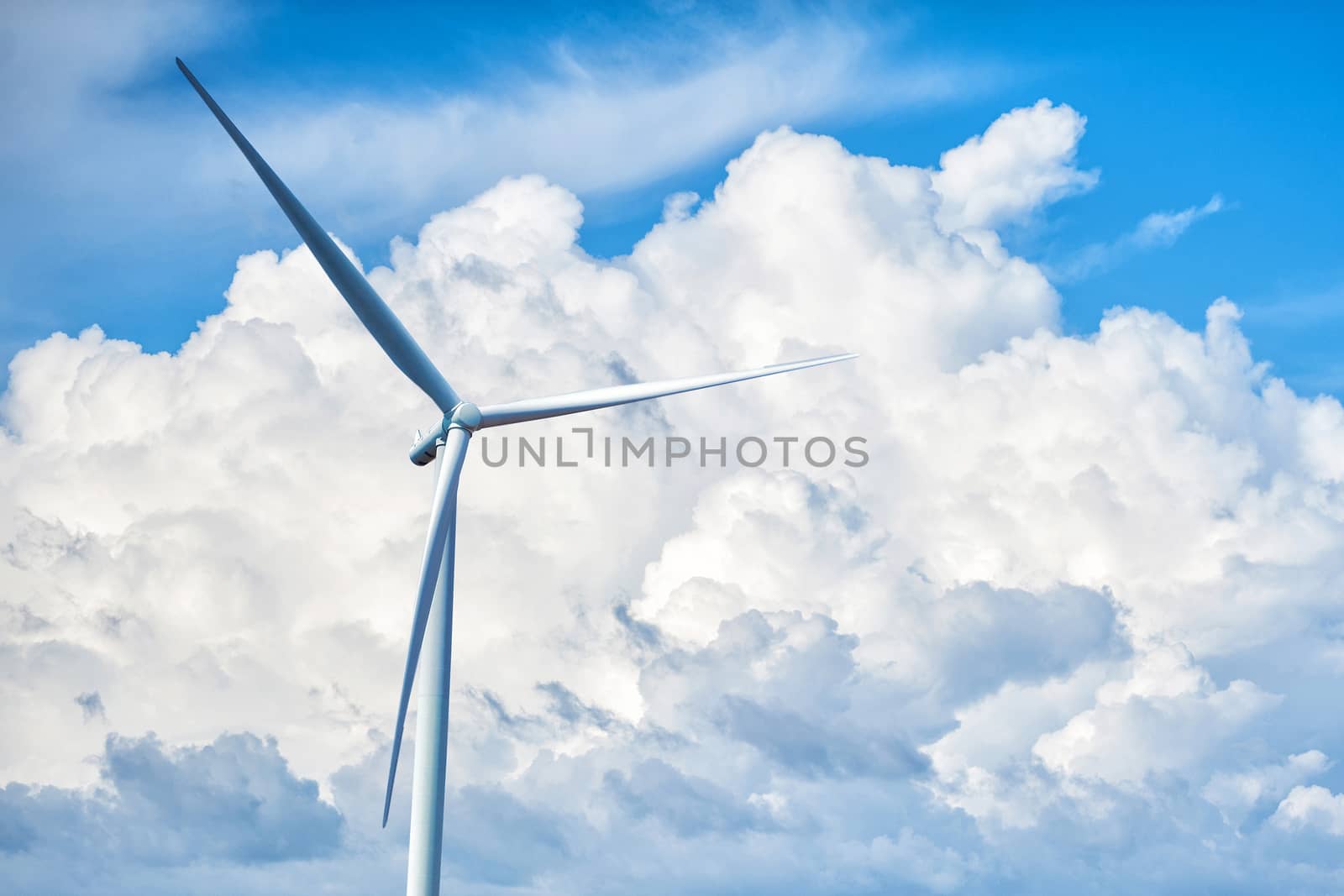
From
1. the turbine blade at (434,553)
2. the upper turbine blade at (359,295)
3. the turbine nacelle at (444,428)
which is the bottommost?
the turbine blade at (434,553)

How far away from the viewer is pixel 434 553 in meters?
54.1

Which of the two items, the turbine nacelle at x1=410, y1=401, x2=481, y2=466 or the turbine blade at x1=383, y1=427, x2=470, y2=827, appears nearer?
the turbine blade at x1=383, y1=427, x2=470, y2=827

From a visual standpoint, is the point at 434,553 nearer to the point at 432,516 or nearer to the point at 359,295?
the point at 432,516

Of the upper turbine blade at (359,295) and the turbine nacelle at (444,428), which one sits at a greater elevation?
the upper turbine blade at (359,295)

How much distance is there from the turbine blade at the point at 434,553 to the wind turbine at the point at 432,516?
39mm

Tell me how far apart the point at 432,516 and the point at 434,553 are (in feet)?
6.34

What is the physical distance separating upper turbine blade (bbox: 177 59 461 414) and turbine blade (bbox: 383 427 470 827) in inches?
99.9

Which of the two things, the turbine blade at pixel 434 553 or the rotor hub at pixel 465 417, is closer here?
the turbine blade at pixel 434 553

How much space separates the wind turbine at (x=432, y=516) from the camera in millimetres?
51719

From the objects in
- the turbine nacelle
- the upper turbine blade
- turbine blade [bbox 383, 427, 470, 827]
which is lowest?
turbine blade [bbox 383, 427, 470, 827]

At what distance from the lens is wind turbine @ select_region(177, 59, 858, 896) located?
51719 millimetres

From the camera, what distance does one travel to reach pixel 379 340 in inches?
2343

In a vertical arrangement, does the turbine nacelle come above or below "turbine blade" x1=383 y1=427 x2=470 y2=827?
above

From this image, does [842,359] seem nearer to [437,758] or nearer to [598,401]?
[598,401]
